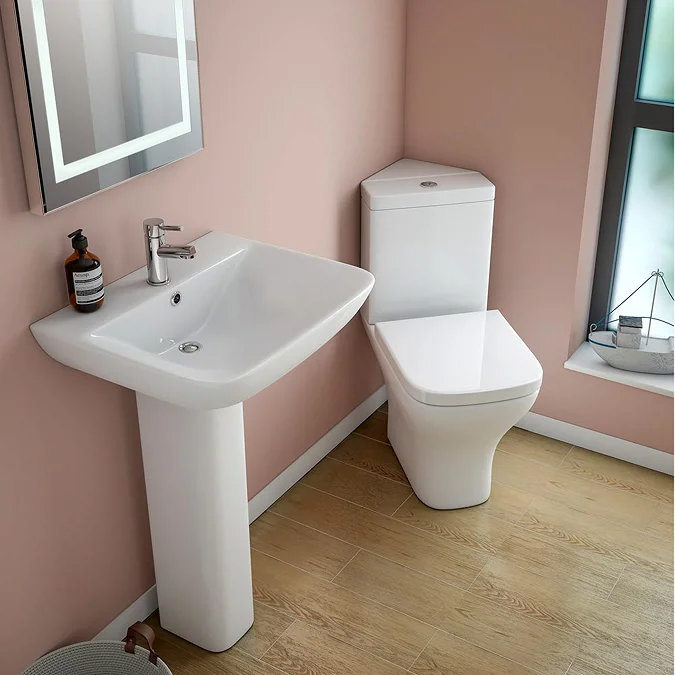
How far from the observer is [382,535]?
256cm

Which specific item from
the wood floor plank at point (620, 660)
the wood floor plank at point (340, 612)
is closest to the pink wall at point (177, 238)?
the wood floor plank at point (340, 612)

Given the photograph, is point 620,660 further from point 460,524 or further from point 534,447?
point 534,447

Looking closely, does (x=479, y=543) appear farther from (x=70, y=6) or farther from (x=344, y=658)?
(x=70, y=6)

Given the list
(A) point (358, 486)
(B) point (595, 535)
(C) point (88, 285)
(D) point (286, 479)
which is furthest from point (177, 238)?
(B) point (595, 535)

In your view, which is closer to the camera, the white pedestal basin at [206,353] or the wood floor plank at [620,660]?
the white pedestal basin at [206,353]

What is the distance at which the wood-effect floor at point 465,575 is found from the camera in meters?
2.18

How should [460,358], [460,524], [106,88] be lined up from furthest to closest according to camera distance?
[460,524], [460,358], [106,88]

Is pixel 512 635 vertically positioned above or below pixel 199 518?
below

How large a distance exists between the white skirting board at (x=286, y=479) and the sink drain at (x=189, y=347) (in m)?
0.69

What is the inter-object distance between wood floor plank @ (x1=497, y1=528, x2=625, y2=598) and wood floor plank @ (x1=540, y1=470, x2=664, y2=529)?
185 mm

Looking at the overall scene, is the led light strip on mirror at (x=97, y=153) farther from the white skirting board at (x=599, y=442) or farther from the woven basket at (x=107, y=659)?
the white skirting board at (x=599, y=442)

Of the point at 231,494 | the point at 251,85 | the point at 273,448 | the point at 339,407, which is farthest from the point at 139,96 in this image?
the point at 339,407

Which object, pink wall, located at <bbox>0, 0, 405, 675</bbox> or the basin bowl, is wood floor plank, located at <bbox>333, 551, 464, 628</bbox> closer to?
pink wall, located at <bbox>0, 0, 405, 675</bbox>

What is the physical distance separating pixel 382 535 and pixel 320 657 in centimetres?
46
